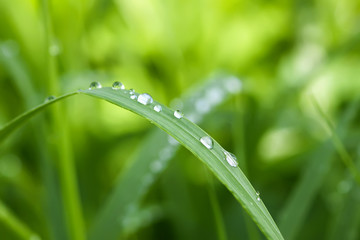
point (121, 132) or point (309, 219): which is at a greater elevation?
point (121, 132)

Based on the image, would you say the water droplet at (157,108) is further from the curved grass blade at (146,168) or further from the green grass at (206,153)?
the curved grass blade at (146,168)

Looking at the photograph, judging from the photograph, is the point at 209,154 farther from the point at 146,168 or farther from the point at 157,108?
the point at 146,168

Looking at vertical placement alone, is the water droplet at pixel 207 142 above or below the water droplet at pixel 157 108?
below

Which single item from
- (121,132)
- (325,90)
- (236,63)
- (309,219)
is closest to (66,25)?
(121,132)

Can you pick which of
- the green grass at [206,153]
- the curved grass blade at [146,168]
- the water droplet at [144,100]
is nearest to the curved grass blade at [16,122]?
the green grass at [206,153]

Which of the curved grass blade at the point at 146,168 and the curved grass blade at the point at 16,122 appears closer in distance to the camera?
the curved grass blade at the point at 16,122

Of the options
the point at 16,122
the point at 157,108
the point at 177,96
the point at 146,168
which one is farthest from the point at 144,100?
the point at 177,96

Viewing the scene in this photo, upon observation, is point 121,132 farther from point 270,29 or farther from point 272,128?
point 270,29
